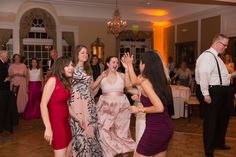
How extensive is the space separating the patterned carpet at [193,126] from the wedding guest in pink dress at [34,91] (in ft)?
10.9

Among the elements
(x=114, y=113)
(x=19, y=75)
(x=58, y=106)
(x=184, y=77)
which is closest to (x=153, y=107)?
(x=58, y=106)

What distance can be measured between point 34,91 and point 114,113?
14.0ft

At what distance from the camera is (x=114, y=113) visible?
4.02m

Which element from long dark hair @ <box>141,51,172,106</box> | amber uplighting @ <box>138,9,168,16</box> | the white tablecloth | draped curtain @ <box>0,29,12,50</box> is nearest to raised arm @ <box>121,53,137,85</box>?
long dark hair @ <box>141,51,172,106</box>

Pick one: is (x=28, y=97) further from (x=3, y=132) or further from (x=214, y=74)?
(x=214, y=74)

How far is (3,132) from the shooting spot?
6121mm

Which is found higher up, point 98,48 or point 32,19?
point 32,19

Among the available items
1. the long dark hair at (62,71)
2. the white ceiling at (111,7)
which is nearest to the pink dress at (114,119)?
the long dark hair at (62,71)

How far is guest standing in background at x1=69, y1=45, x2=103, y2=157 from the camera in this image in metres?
3.43

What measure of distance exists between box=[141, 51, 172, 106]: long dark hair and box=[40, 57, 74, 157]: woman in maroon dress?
66cm

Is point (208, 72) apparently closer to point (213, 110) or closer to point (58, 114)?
point (213, 110)

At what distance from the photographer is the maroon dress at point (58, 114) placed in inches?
100

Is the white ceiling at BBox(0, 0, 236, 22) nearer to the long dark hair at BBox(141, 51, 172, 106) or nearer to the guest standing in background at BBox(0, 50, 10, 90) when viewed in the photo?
the guest standing in background at BBox(0, 50, 10, 90)

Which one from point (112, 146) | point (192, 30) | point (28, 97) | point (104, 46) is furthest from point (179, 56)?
point (112, 146)
